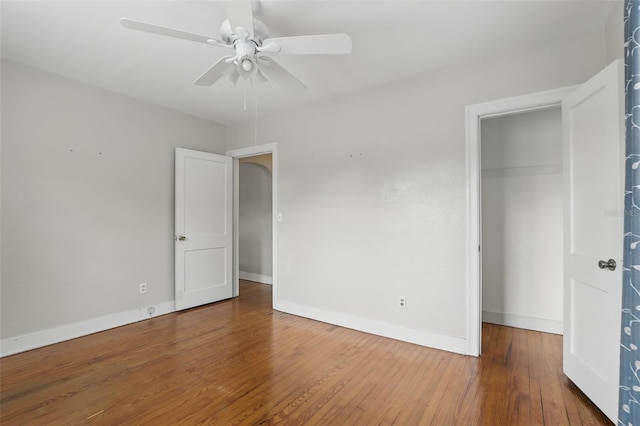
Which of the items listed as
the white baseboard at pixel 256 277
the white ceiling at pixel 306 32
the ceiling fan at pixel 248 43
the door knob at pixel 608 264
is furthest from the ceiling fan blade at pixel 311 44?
the white baseboard at pixel 256 277

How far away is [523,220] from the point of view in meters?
3.26

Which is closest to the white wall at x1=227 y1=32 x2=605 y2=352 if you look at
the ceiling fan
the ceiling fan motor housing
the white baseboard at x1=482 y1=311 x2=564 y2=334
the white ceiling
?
the white ceiling

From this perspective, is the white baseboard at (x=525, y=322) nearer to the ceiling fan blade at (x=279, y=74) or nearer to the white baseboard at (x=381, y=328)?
the white baseboard at (x=381, y=328)

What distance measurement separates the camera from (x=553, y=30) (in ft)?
7.12

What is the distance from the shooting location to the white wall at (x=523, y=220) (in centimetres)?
309

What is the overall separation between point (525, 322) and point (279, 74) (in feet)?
11.6

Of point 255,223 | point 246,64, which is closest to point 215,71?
point 246,64

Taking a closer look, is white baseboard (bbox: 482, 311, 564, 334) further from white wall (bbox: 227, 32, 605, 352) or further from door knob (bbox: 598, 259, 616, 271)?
door knob (bbox: 598, 259, 616, 271)

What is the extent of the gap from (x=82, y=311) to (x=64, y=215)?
1.01 meters

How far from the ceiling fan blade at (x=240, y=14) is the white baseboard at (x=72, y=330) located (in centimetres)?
327

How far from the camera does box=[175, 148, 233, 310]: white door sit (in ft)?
12.6

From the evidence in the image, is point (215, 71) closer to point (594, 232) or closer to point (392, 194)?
point (392, 194)

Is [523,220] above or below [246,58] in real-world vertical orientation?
below

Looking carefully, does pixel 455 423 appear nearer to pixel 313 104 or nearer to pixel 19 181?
pixel 313 104
